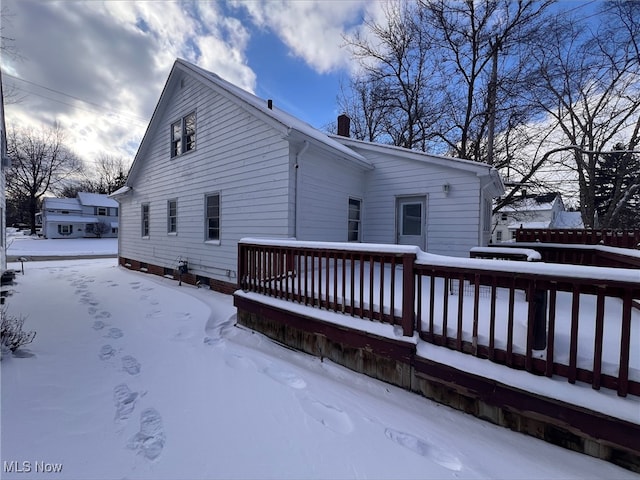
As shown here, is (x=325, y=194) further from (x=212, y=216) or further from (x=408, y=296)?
(x=408, y=296)

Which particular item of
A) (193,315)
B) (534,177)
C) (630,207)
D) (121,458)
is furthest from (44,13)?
(630,207)

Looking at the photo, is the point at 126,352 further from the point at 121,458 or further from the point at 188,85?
the point at 188,85

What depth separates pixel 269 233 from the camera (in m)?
6.45

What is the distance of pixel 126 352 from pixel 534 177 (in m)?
17.0

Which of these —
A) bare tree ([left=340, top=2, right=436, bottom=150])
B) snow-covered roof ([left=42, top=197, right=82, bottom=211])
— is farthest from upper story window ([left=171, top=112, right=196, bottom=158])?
snow-covered roof ([left=42, top=197, right=82, bottom=211])

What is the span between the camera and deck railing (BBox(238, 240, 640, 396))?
200 cm

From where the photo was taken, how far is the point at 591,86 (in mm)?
13305

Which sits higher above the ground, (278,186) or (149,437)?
(278,186)

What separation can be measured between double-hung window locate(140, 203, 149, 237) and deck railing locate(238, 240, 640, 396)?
939cm

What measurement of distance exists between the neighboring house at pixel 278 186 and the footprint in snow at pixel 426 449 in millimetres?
4389

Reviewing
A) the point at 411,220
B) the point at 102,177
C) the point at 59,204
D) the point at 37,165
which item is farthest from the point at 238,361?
the point at 102,177

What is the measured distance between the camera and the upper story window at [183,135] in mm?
8812

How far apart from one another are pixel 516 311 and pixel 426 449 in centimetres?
240

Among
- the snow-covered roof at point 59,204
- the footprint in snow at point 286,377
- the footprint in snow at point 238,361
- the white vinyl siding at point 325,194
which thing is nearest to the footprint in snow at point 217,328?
the footprint in snow at point 238,361
